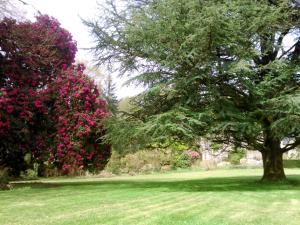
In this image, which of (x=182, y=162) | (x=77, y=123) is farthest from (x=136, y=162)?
(x=77, y=123)

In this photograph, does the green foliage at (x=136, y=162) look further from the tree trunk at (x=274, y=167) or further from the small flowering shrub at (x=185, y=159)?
the tree trunk at (x=274, y=167)

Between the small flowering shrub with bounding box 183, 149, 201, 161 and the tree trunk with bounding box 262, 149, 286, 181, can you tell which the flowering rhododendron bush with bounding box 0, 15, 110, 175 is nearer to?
A: the tree trunk with bounding box 262, 149, 286, 181

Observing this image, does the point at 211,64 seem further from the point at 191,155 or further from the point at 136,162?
the point at 191,155

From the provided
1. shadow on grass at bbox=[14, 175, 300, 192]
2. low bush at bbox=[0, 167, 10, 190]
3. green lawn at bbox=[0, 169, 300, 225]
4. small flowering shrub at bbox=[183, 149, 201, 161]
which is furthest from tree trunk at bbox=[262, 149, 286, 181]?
small flowering shrub at bbox=[183, 149, 201, 161]

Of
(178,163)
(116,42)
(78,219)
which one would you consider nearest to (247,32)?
(116,42)

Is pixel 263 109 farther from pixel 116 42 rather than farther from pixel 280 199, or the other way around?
pixel 116 42

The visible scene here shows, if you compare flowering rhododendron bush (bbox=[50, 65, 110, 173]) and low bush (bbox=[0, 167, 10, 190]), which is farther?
flowering rhododendron bush (bbox=[50, 65, 110, 173])

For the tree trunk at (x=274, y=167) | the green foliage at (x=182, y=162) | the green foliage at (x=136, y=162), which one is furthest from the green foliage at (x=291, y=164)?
the tree trunk at (x=274, y=167)

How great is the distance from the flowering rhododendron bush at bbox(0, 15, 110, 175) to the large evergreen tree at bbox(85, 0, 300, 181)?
6.32ft

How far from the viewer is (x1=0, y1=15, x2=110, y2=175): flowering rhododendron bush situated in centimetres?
1336

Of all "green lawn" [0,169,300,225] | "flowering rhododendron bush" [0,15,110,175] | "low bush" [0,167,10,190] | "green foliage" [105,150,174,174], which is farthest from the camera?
"green foliage" [105,150,174,174]

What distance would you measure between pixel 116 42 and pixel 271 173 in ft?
23.0

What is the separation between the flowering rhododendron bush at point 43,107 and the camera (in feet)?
43.8

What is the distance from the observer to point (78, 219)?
634 centimetres
